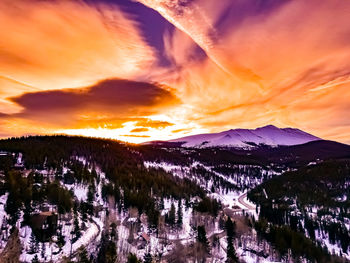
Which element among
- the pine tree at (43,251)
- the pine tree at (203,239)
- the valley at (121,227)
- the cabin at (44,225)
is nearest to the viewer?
the pine tree at (43,251)

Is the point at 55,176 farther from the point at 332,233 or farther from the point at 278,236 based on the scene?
the point at 332,233

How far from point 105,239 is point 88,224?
24.0 m

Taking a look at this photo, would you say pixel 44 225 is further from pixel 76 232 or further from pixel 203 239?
pixel 203 239

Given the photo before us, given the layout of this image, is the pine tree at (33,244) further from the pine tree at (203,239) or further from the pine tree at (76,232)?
the pine tree at (203,239)

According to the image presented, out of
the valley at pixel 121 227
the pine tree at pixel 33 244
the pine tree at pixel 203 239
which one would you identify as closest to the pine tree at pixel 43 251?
the valley at pixel 121 227

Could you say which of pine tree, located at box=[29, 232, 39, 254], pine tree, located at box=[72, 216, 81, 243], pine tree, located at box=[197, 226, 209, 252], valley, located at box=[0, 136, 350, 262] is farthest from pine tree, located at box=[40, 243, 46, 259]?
pine tree, located at box=[197, 226, 209, 252]

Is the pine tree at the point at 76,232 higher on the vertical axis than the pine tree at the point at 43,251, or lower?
higher

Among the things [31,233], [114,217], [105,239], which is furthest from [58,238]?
[114,217]

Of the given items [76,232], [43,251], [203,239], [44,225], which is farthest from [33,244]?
[203,239]

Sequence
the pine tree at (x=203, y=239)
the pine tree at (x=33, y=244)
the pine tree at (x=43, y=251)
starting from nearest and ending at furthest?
the pine tree at (x=43, y=251)
the pine tree at (x=33, y=244)
the pine tree at (x=203, y=239)

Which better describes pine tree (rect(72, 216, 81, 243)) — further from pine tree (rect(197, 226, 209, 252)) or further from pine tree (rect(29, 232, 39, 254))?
pine tree (rect(197, 226, 209, 252))

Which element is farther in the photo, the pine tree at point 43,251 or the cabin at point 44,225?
the cabin at point 44,225

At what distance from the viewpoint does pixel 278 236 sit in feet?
389

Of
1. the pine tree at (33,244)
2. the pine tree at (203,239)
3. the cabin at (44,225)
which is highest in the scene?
the cabin at (44,225)
